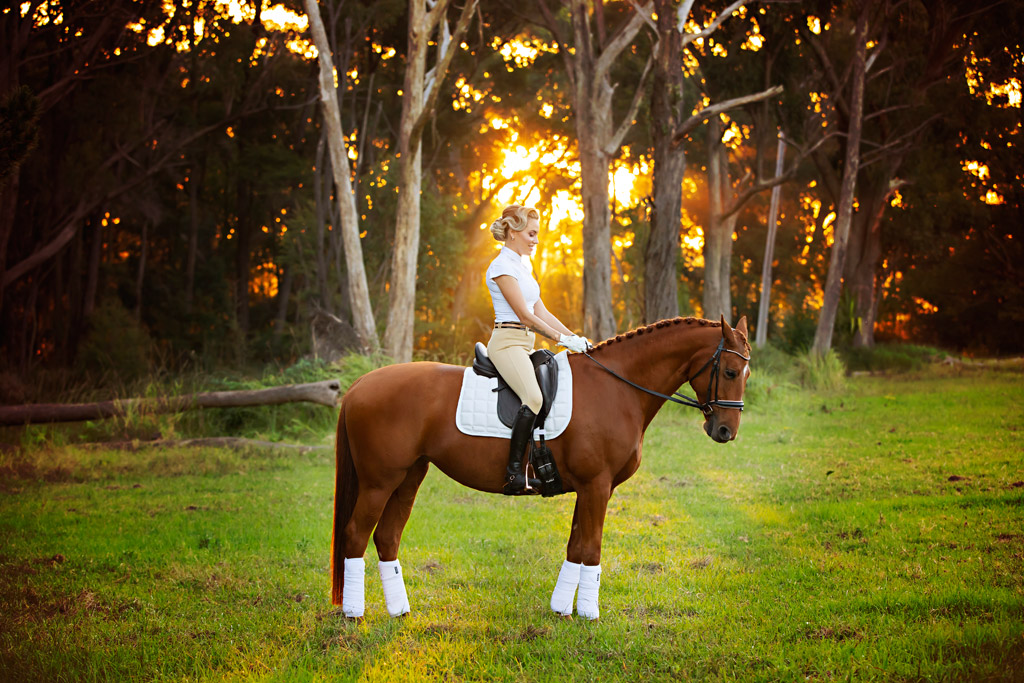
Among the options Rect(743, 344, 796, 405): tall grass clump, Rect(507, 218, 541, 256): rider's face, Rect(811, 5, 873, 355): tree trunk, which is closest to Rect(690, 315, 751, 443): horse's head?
Rect(507, 218, 541, 256): rider's face

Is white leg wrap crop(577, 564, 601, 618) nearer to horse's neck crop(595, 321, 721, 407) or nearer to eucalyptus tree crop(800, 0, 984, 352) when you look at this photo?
horse's neck crop(595, 321, 721, 407)

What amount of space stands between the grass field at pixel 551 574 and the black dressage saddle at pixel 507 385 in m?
1.36

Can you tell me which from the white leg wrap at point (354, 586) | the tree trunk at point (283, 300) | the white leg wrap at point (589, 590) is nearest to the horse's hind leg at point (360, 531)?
the white leg wrap at point (354, 586)

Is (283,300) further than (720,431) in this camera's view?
Yes

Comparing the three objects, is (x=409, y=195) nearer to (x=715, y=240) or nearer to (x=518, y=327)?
(x=518, y=327)

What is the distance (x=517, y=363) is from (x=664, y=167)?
470 inches

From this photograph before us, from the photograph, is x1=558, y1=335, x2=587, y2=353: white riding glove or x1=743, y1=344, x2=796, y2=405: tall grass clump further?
x1=743, y1=344, x2=796, y2=405: tall grass clump

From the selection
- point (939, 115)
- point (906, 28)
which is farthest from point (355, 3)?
point (939, 115)

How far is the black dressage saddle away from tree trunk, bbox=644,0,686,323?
35.1ft

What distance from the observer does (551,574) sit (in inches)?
239

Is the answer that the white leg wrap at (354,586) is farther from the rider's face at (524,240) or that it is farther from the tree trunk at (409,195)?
the tree trunk at (409,195)

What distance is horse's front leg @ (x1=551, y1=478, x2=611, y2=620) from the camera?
5.04 meters

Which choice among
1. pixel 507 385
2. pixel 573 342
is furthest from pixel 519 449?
pixel 573 342

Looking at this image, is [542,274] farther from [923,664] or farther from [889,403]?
[923,664]
